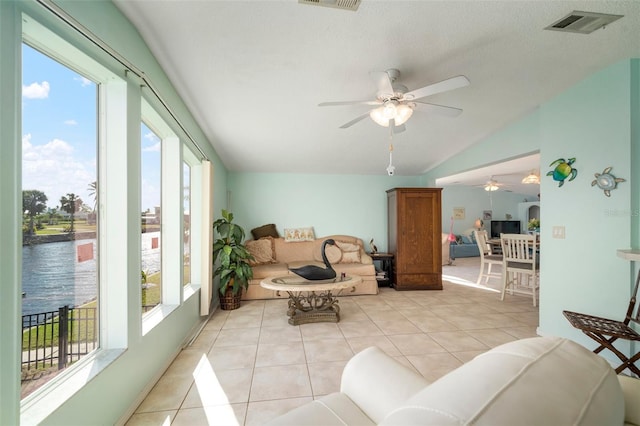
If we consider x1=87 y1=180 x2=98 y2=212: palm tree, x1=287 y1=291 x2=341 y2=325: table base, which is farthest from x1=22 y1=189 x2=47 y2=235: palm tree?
x1=287 y1=291 x2=341 y2=325: table base

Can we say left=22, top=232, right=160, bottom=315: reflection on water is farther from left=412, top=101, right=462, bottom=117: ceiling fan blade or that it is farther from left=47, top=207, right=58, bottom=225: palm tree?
left=412, top=101, right=462, bottom=117: ceiling fan blade

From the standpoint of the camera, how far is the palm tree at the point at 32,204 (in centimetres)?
113

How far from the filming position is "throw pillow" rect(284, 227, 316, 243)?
5332 millimetres

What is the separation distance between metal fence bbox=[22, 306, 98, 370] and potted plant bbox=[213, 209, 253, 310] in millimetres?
2113

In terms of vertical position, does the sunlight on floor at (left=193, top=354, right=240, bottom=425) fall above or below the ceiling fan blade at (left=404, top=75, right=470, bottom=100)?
below

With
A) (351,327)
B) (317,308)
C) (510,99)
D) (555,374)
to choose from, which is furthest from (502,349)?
(510,99)

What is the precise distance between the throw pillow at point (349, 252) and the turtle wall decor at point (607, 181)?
133 inches

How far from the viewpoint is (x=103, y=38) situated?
1.42 metres

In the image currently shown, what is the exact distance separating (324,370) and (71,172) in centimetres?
224

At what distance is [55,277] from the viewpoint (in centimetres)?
132

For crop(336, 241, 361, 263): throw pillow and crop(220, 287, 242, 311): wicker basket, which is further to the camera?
crop(336, 241, 361, 263): throw pillow

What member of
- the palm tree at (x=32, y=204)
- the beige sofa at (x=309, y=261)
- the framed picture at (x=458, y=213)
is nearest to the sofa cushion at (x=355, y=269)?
the beige sofa at (x=309, y=261)

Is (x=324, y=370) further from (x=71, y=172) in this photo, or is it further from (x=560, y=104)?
(x=560, y=104)

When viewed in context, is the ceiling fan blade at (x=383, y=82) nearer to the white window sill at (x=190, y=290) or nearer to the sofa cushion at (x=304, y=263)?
the white window sill at (x=190, y=290)
